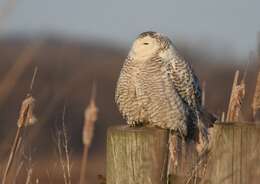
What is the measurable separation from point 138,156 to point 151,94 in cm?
176

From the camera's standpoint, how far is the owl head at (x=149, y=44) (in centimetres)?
461

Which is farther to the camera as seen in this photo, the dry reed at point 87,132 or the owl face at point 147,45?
the owl face at point 147,45

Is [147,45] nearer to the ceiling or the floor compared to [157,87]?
nearer to the ceiling

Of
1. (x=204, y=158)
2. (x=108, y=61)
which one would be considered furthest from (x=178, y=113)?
(x=108, y=61)

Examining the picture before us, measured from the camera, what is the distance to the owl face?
4.60 metres

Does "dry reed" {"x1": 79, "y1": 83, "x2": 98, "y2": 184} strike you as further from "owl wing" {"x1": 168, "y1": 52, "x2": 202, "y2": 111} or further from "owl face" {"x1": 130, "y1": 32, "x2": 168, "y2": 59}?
"owl wing" {"x1": 168, "y1": 52, "x2": 202, "y2": 111}

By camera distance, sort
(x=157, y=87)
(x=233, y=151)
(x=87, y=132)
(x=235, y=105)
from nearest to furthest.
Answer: (x=233, y=151) → (x=87, y=132) → (x=235, y=105) → (x=157, y=87)

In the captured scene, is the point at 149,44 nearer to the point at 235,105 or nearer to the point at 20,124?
the point at 235,105

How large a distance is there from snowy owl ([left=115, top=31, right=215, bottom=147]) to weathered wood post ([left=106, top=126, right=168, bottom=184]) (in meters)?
1.59

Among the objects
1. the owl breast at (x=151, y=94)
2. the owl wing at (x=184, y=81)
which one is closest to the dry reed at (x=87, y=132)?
the owl breast at (x=151, y=94)

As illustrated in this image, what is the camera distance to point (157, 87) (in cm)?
463

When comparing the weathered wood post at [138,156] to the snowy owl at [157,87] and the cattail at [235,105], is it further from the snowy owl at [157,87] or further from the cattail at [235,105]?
the snowy owl at [157,87]

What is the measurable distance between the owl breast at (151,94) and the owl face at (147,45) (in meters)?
0.04

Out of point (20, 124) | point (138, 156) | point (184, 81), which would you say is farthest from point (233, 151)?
point (184, 81)
